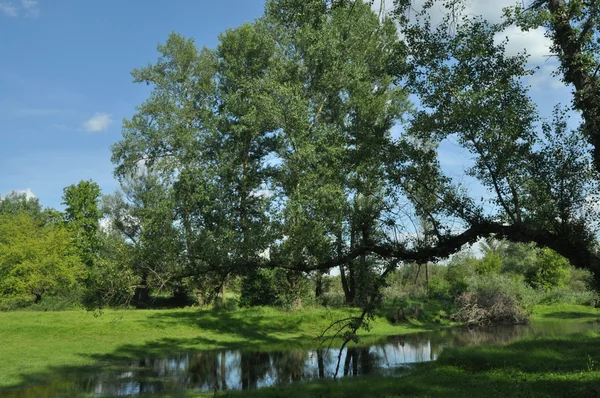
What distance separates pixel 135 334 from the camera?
29.3 meters

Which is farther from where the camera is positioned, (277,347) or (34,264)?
(34,264)

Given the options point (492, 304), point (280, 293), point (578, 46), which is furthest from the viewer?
point (492, 304)

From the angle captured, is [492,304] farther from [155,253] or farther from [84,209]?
[84,209]

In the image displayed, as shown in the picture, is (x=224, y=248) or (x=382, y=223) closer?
(x=382, y=223)

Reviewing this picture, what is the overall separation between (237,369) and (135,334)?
1020 centimetres

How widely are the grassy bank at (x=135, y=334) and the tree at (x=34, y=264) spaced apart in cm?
757

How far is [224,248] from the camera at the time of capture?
705 inches

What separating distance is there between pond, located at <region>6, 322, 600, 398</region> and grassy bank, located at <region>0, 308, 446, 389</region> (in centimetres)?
145

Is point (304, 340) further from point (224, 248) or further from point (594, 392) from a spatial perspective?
point (594, 392)

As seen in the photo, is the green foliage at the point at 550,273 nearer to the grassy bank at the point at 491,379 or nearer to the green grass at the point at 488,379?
the green grass at the point at 488,379

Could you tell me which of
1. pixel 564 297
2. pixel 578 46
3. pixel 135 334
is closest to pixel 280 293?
pixel 135 334

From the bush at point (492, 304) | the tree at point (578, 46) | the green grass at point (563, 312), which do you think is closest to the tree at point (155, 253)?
the tree at point (578, 46)

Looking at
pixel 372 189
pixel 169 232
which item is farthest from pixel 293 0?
pixel 169 232

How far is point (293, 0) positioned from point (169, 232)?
1283 centimetres
